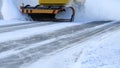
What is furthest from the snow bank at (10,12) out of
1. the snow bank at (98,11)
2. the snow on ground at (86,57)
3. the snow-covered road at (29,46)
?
the snow on ground at (86,57)

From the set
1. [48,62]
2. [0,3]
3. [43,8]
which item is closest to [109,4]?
[43,8]

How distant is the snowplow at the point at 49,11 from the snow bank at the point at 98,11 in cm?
65

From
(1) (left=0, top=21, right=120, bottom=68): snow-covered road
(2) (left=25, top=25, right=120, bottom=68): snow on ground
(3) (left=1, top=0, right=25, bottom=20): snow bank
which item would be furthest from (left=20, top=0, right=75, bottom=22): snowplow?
(2) (left=25, top=25, right=120, bottom=68): snow on ground

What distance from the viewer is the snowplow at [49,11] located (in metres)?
13.3

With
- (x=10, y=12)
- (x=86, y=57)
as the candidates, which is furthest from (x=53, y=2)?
(x=86, y=57)

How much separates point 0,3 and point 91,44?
31.6ft

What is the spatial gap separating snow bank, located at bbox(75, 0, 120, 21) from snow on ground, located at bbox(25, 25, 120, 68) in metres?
7.52

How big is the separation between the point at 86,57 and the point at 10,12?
9.58 meters

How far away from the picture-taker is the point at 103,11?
14.4 metres

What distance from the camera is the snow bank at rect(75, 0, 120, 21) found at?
14.2 m

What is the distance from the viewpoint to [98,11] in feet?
47.2

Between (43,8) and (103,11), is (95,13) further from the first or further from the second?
(43,8)

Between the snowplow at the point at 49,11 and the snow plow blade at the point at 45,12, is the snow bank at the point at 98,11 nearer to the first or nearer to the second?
the snowplow at the point at 49,11

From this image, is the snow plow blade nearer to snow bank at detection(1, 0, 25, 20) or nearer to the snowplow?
the snowplow
